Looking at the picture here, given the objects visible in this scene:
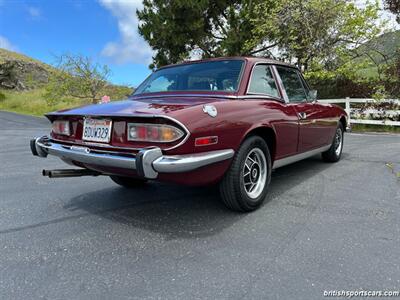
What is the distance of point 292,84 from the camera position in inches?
178

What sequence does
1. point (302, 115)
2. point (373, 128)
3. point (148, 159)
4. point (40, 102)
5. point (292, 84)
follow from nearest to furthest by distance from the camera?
point (148, 159) < point (302, 115) < point (292, 84) < point (373, 128) < point (40, 102)

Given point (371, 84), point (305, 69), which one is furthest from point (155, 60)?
point (371, 84)

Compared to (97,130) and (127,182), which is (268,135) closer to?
(97,130)

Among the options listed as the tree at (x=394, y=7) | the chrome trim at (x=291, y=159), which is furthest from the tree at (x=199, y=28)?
the chrome trim at (x=291, y=159)

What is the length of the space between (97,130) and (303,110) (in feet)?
8.49

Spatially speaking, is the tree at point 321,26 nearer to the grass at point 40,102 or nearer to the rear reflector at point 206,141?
the grass at point 40,102

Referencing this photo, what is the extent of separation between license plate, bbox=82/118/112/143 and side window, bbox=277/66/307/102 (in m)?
2.34

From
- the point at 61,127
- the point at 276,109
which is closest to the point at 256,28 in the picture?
the point at 276,109

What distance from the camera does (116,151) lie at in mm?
2857

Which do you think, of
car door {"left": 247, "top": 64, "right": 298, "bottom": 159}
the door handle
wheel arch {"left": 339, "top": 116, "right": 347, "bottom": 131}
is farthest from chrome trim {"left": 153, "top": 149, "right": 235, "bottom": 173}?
wheel arch {"left": 339, "top": 116, "right": 347, "bottom": 131}

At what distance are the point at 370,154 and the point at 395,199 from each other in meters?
3.04

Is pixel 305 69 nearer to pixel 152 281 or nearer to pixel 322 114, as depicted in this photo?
pixel 322 114

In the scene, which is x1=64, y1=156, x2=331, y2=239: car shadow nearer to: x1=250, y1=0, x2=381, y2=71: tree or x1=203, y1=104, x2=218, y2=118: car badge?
x1=203, y1=104, x2=218, y2=118: car badge

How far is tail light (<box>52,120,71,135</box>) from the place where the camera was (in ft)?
11.1
